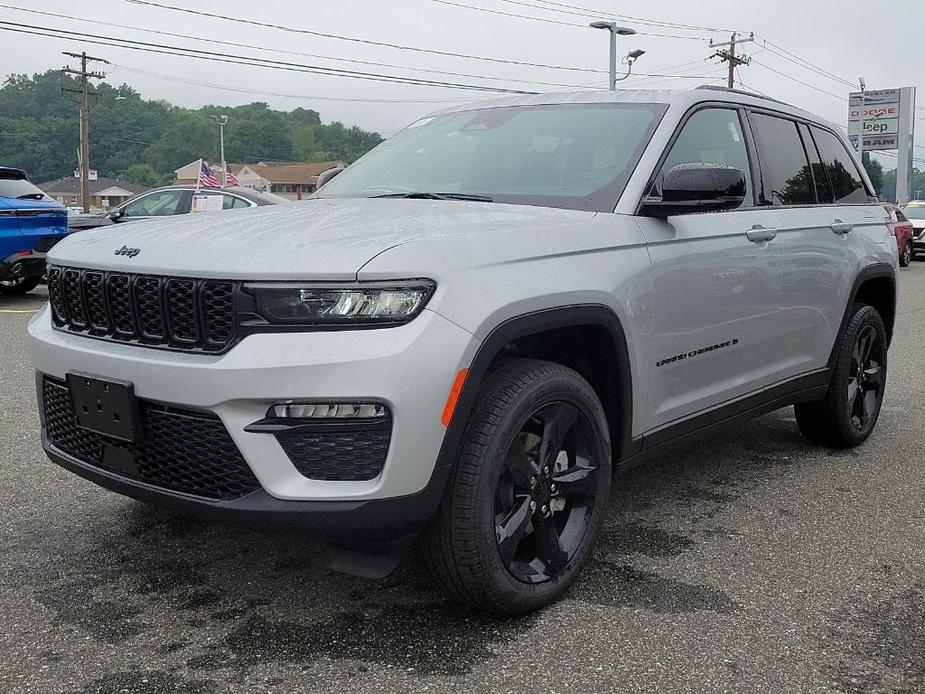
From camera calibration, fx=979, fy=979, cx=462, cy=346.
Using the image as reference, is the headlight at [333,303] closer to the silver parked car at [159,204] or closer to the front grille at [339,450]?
the front grille at [339,450]

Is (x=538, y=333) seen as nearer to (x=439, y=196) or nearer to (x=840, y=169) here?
(x=439, y=196)

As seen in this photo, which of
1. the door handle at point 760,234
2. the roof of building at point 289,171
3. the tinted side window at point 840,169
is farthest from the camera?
the roof of building at point 289,171

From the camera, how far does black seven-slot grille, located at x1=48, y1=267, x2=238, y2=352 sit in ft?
8.68

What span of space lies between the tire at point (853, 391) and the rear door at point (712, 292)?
0.79 metres

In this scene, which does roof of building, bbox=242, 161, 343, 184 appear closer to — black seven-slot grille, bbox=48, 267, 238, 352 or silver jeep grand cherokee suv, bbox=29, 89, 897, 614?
silver jeep grand cherokee suv, bbox=29, 89, 897, 614

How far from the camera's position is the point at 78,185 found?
10581cm

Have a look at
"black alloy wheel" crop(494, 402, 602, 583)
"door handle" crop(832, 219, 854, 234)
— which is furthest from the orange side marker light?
"door handle" crop(832, 219, 854, 234)

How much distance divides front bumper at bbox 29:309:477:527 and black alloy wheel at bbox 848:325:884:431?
3202 mm

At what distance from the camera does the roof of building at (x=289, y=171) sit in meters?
95.0

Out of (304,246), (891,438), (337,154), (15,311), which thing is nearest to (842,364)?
(891,438)

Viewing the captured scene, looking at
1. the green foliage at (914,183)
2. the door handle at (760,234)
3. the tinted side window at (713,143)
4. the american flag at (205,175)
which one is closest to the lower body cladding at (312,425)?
the tinted side window at (713,143)

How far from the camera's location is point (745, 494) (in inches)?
174

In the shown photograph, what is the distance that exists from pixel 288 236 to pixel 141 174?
120013 millimetres

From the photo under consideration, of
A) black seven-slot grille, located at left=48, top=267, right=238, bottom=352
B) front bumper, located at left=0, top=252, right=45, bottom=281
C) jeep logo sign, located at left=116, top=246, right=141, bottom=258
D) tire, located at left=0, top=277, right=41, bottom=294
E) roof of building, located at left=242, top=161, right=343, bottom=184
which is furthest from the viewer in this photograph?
roof of building, located at left=242, top=161, right=343, bottom=184
